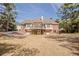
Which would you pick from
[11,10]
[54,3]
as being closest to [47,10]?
[54,3]

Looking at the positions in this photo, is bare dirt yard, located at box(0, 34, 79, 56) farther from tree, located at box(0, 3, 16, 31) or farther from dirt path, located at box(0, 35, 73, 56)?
tree, located at box(0, 3, 16, 31)

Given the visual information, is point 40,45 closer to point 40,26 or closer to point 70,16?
point 40,26

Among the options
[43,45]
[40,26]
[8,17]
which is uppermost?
[8,17]

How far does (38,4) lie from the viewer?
2322 mm

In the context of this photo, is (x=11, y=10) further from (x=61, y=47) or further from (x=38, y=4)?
(x=61, y=47)

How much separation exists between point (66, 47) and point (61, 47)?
0.20ft

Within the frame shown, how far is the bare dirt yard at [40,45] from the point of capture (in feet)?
7.55

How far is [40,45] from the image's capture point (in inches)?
91.1

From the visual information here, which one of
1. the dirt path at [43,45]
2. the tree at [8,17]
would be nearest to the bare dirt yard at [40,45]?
the dirt path at [43,45]

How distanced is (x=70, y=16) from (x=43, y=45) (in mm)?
491

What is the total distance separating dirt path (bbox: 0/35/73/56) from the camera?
230 centimetres

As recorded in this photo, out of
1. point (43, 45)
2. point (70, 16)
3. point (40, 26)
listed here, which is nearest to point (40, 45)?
point (43, 45)

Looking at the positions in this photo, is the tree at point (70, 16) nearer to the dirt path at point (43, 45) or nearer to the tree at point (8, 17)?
the dirt path at point (43, 45)

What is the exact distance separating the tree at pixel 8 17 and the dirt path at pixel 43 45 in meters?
0.17
